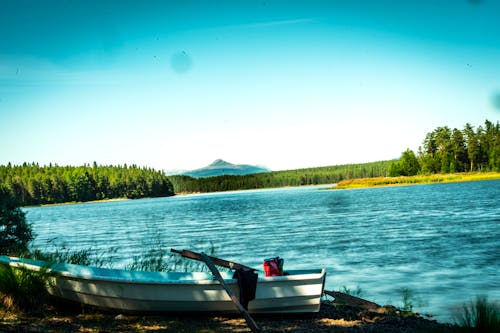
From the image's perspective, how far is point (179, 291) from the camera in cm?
991

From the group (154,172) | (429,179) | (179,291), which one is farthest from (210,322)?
(154,172)

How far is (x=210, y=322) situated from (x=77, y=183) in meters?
153

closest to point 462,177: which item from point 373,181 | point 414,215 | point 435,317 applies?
point 373,181

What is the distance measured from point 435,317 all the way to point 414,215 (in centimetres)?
2787

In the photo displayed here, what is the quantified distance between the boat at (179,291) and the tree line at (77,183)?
13196cm

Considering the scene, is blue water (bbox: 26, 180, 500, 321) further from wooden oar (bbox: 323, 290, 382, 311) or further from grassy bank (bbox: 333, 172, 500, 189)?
grassy bank (bbox: 333, 172, 500, 189)

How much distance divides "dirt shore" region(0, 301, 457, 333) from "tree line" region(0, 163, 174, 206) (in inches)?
5214

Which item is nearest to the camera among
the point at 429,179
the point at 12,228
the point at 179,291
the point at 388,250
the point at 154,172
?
the point at 179,291

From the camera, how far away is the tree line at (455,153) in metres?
116

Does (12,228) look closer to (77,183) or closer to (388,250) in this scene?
(388,250)

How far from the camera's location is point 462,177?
358 ft

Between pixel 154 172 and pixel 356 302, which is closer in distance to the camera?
pixel 356 302

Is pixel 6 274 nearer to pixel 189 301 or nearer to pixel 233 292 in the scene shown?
pixel 189 301

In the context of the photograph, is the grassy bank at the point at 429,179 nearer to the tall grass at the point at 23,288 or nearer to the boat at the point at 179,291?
the boat at the point at 179,291
